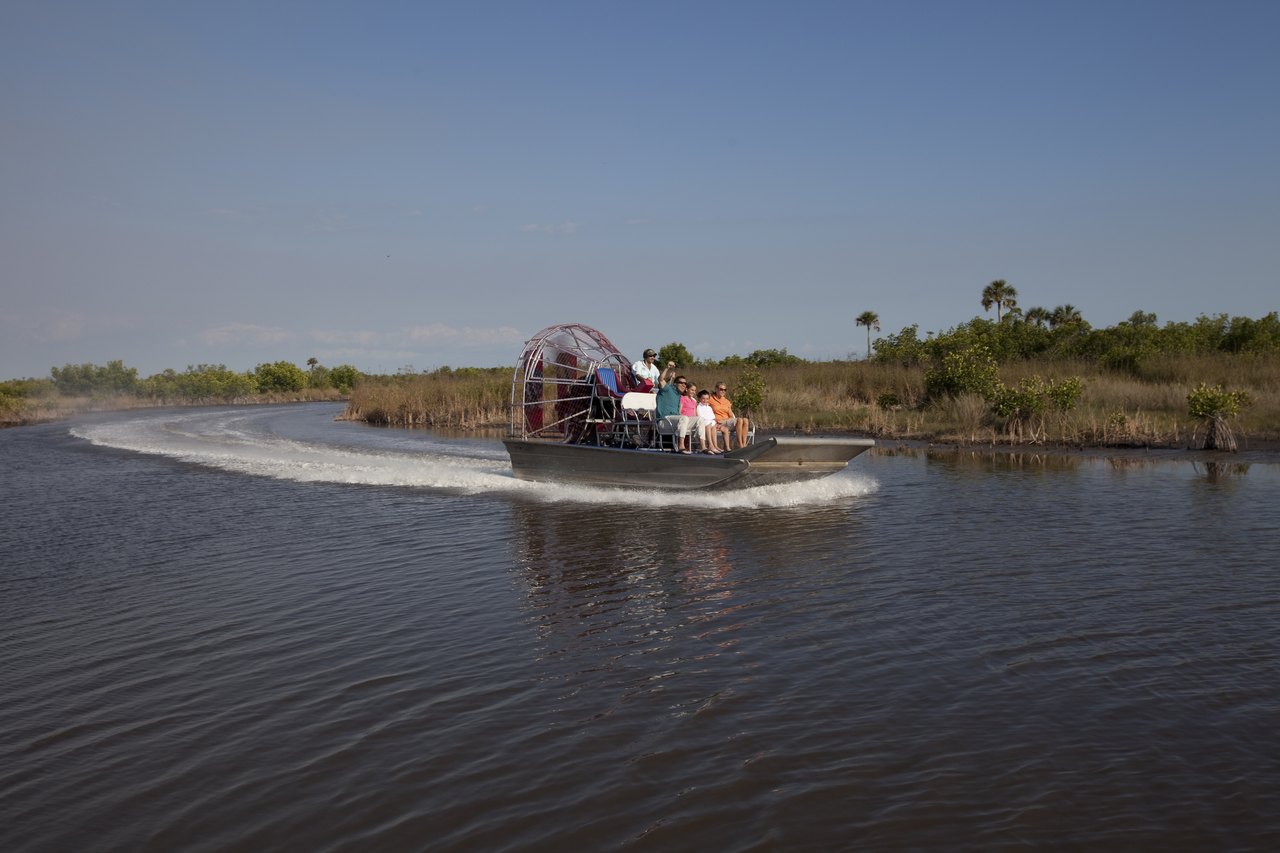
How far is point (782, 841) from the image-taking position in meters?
4.60

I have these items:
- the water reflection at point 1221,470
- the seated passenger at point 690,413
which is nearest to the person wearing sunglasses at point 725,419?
the seated passenger at point 690,413

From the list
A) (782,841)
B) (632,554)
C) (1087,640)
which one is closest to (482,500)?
(632,554)

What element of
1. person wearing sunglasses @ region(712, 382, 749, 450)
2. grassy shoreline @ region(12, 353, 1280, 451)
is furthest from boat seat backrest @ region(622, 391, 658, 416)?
grassy shoreline @ region(12, 353, 1280, 451)

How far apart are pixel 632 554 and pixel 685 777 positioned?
21.4 feet

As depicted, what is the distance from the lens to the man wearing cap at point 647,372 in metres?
17.2

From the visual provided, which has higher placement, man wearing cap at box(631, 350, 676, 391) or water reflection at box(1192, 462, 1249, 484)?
man wearing cap at box(631, 350, 676, 391)

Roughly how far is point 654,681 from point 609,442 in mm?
11654

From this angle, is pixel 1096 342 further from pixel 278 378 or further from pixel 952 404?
pixel 278 378

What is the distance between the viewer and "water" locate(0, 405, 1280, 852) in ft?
16.0

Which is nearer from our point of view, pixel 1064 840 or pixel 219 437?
pixel 1064 840

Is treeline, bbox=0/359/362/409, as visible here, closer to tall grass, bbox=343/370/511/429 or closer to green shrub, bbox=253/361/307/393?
green shrub, bbox=253/361/307/393

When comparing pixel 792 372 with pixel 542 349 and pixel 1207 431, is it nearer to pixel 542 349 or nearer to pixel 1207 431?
pixel 1207 431

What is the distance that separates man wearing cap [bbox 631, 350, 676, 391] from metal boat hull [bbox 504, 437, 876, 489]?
5.75 ft

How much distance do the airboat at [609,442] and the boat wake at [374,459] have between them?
37 cm
